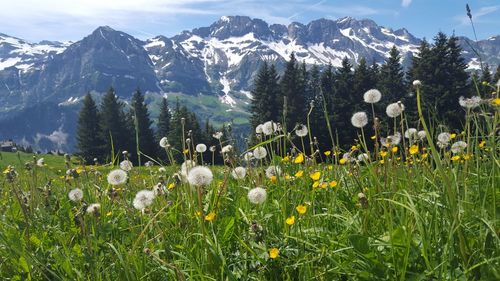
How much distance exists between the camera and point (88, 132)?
60.5 meters

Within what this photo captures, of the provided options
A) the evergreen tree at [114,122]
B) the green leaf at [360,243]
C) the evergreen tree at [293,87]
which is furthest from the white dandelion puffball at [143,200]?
the evergreen tree at [114,122]

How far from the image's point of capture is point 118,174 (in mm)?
3131

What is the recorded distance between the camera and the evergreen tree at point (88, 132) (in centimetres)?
5975

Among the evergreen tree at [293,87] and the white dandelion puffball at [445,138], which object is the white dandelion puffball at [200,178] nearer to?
the white dandelion puffball at [445,138]

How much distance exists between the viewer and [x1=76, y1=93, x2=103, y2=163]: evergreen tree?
5975 cm

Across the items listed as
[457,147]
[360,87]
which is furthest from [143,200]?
[360,87]

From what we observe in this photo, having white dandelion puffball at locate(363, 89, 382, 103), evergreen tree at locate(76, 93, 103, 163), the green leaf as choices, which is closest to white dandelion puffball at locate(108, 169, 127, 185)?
the green leaf

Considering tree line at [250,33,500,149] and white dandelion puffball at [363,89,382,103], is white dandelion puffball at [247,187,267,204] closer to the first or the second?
white dandelion puffball at [363,89,382,103]

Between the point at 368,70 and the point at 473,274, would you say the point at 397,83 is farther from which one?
the point at 473,274

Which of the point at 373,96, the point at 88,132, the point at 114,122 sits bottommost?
the point at 88,132

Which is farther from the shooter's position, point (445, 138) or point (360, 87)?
point (360, 87)

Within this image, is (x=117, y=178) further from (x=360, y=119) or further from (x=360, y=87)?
(x=360, y=87)

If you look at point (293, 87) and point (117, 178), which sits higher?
point (117, 178)

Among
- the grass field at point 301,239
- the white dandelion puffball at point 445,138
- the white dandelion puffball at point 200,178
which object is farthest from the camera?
the white dandelion puffball at point 445,138
